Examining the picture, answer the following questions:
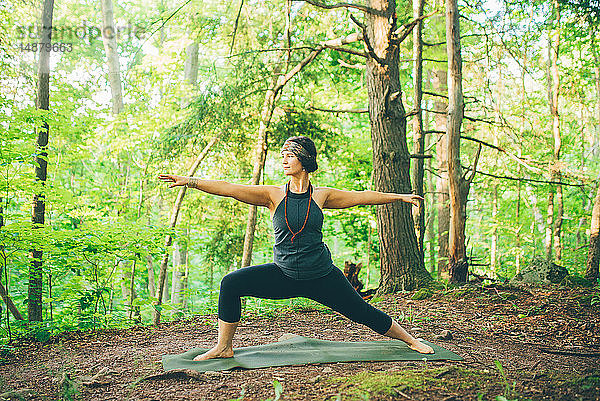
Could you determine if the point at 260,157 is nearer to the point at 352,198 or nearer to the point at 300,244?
the point at 352,198

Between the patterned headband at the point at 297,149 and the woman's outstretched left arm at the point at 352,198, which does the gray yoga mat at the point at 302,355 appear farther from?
the patterned headband at the point at 297,149

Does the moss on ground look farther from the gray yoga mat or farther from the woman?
the woman

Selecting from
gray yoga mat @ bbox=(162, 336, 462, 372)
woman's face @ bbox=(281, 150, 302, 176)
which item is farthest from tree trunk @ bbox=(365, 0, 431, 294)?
woman's face @ bbox=(281, 150, 302, 176)

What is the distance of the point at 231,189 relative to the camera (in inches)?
153

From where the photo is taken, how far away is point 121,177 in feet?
42.8

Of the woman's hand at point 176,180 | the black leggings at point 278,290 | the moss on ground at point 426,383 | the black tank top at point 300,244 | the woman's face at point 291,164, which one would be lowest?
the moss on ground at point 426,383

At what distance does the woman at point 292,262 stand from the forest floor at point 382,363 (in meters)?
0.46

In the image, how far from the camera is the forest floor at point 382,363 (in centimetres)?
302

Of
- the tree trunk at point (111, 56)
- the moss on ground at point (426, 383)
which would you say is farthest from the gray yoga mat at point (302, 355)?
the tree trunk at point (111, 56)

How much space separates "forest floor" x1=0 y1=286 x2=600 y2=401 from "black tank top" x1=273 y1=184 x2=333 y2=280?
745 mm

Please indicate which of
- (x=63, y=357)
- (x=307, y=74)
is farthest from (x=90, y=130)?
(x=63, y=357)

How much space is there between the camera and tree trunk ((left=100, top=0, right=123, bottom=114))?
1383cm

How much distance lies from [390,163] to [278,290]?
14.5ft

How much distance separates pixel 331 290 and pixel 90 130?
341 inches
